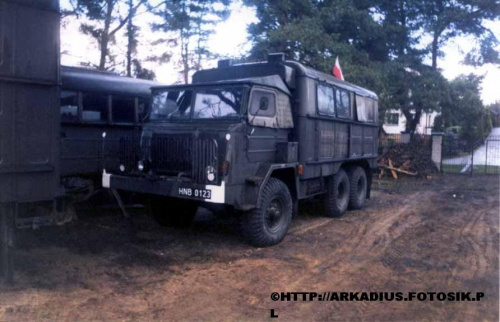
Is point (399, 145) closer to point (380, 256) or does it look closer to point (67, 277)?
point (380, 256)

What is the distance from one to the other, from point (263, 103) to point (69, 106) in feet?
Result: 12.2

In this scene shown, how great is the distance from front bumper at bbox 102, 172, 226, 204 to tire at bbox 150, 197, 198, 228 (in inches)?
37.1

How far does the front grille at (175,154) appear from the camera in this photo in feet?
19.8

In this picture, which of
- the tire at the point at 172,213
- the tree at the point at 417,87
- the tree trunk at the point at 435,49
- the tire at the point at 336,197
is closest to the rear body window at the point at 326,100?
the tire at the point at 336,197

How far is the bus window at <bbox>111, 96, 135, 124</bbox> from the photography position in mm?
9000

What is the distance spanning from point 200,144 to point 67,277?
2331 mm

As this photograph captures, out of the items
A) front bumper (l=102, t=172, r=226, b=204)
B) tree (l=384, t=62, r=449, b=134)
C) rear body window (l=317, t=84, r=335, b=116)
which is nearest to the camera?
Answer: front bumper (l=102, t=172, r=226, b=204)

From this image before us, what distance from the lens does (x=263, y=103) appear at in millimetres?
6973

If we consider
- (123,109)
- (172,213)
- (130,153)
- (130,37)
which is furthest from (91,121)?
(130,37)

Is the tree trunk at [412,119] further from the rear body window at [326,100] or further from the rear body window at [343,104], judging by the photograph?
the rear body window at [326,100]

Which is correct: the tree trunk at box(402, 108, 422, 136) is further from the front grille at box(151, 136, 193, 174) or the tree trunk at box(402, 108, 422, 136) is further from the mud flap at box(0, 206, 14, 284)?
the mud flap at box(0, 206, 14, 284)

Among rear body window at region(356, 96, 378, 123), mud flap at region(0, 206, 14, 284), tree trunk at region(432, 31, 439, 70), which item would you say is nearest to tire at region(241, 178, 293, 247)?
mud flap at region(0, 206, 14, 284)

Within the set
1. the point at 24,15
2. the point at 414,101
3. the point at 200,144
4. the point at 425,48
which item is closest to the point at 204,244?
the point at 200,144

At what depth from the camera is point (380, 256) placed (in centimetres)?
642
